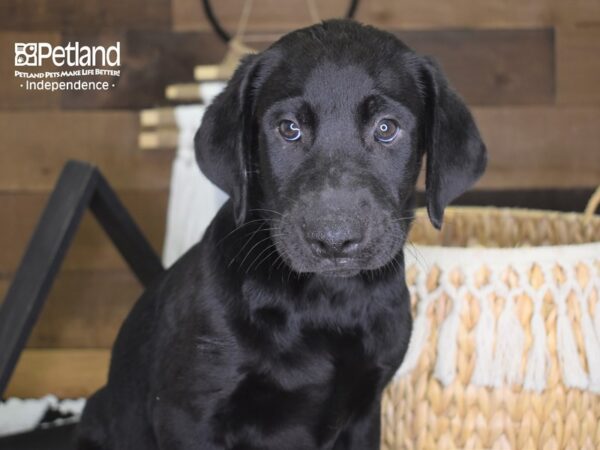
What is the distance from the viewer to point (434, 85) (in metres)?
1.74

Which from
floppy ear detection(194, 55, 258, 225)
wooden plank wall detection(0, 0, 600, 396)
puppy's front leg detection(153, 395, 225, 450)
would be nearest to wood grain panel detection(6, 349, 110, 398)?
wooden plank wall detection(0, 0, 600, 396)

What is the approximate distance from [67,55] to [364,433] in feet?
5.94

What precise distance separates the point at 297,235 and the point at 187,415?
1.29ft

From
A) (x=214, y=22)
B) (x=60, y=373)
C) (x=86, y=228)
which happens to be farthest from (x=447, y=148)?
(x=60, y=373)

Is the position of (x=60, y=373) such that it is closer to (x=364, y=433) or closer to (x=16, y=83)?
(x=16, y=83)

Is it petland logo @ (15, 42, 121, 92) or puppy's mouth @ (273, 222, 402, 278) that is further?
petland logo @ (15, 42, 121, 92)

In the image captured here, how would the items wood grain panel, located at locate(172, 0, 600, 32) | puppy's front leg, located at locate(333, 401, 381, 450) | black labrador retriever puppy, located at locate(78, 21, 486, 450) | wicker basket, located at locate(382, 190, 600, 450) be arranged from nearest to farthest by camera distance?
black labrador retriever puppy, located at locate(78, 21, 486, 450) < puppy's front leg, located at locate(333, 401, 381, 450) < wicker basket, located at locate(382, 190, 600, 450) < wood grain panel, located at locate(172, 0, 600, 32)

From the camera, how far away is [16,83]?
10.5ft

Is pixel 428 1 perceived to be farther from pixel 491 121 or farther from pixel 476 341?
pixel 476 341

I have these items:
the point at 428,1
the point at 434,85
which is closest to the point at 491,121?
the point at 428,1

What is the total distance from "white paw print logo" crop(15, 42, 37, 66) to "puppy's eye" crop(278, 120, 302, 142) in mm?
1724

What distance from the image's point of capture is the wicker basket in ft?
6.56

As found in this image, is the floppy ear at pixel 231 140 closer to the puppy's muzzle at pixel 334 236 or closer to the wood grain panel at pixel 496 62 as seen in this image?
the puppy's muzzle at pixel 334 236

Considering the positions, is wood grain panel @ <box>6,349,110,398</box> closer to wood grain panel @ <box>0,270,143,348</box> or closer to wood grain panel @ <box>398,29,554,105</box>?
wood grain panel @ <box>0,270,143,348</box>
